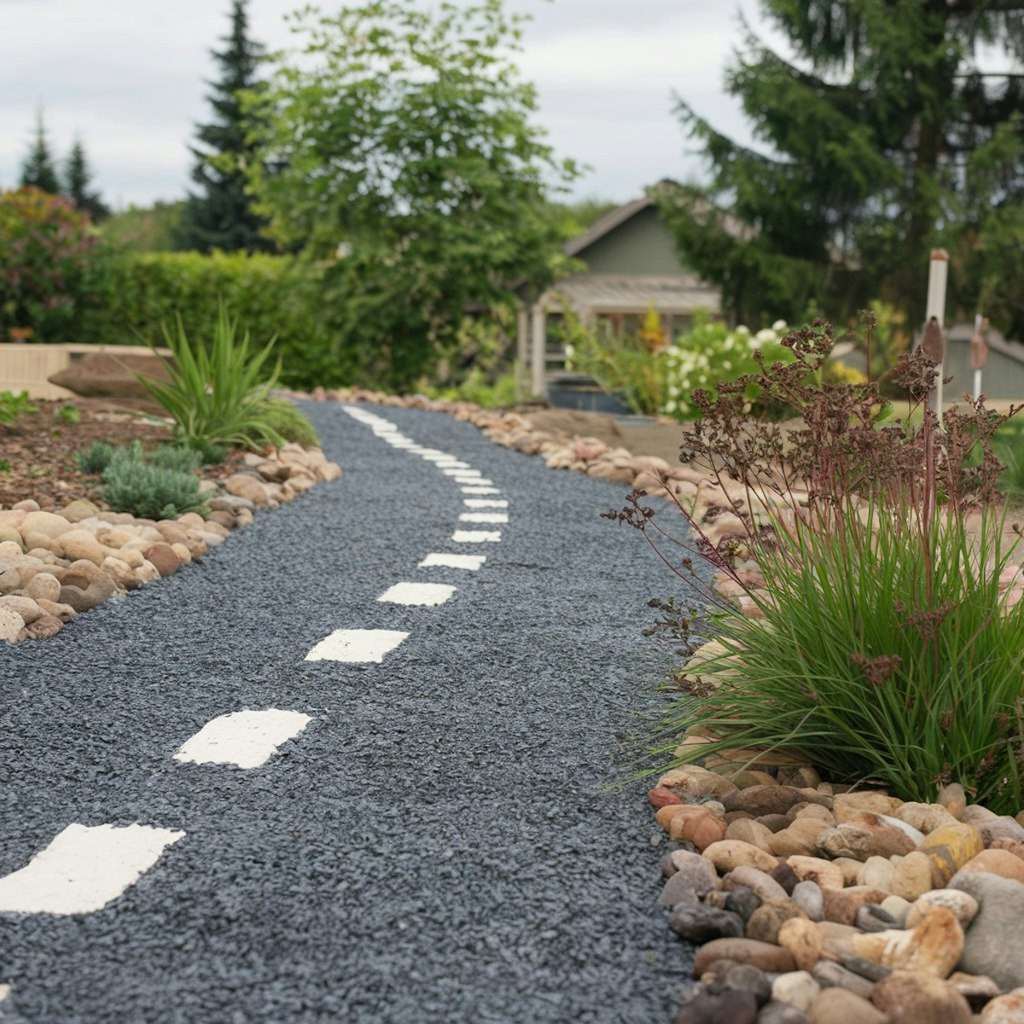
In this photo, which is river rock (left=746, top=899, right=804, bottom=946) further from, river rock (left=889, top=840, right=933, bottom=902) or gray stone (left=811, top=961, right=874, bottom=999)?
river rock (left=889, top=840, right=933, bottom=902)

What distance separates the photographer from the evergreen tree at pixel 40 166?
3186 centimetres

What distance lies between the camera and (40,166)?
106 feet

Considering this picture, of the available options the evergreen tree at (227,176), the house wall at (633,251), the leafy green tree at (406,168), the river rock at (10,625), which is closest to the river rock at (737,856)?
the river rock at (10,625)

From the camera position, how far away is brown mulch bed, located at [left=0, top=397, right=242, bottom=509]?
17.4 ft

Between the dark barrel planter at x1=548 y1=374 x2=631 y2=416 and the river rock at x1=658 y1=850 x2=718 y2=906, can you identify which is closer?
the river rock at x1=658 y1=850 x2=718 y2=906

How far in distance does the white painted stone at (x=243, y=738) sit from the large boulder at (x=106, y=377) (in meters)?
6.62

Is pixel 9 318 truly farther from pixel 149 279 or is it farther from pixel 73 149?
pixel 73 149

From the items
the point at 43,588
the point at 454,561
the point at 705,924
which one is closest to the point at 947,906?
the point at 705,924

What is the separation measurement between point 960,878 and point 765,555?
0.92 m

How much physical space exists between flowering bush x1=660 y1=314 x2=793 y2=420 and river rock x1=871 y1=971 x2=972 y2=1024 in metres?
7.29

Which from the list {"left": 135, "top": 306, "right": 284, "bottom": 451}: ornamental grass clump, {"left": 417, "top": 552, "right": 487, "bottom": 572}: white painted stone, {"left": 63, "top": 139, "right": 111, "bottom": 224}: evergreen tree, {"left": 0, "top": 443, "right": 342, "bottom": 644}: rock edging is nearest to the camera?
{"left": 0, "top": 443, "right": 342, "bottom": 644}: rock edging

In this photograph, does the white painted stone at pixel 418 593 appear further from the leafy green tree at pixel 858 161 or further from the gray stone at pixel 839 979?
the leafy green tree at pixel 858 161

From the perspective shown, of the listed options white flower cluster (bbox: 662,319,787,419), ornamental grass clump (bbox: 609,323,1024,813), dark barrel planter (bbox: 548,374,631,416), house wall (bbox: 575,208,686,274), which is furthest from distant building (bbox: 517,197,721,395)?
ornamental grass clump (bbox: 609,323,1024,813)

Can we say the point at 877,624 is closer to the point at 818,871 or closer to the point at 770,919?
the point at 818,871
